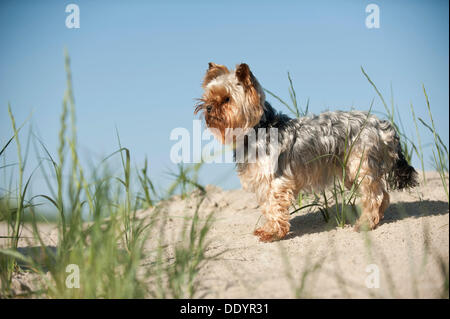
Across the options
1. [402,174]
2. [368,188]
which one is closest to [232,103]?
[368,188]

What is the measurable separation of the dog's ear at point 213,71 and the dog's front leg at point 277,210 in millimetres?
1786

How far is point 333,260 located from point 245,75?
8.58 feet

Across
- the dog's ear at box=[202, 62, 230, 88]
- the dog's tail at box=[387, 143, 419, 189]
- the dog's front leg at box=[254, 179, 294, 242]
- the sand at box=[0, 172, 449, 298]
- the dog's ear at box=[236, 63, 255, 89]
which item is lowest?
the sand at box=[0, 172, 449, 298]

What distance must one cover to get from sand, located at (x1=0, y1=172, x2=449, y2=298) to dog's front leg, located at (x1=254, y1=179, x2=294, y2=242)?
168 millimetres

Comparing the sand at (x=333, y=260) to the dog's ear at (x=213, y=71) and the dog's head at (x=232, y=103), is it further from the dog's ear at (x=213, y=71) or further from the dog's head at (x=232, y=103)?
the dog's ear at (x=213, y=71)

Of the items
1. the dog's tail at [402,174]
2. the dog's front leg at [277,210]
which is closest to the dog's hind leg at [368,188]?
the dog's tail at [402,174]

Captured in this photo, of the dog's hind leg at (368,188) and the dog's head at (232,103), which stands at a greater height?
the dog's head at (232,103)

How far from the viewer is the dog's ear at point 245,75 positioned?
529 centimetres

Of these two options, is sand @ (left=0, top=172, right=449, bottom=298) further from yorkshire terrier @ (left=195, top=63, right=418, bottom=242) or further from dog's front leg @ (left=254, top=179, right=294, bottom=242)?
yorkshire terrier @ (left=195, top=63, right=418, bottom=242)

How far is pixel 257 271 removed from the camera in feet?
13.3

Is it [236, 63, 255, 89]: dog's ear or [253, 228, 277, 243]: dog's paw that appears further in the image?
[253, 228, 277, 243]: dog's paw

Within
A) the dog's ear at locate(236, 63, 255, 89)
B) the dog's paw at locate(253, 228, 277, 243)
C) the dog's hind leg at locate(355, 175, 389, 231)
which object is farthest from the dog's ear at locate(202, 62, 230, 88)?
the dog's hind leg at locate(355, 175, 389, 231)

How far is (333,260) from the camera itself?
4133mm

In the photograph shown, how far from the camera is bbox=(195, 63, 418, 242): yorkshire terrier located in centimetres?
550
